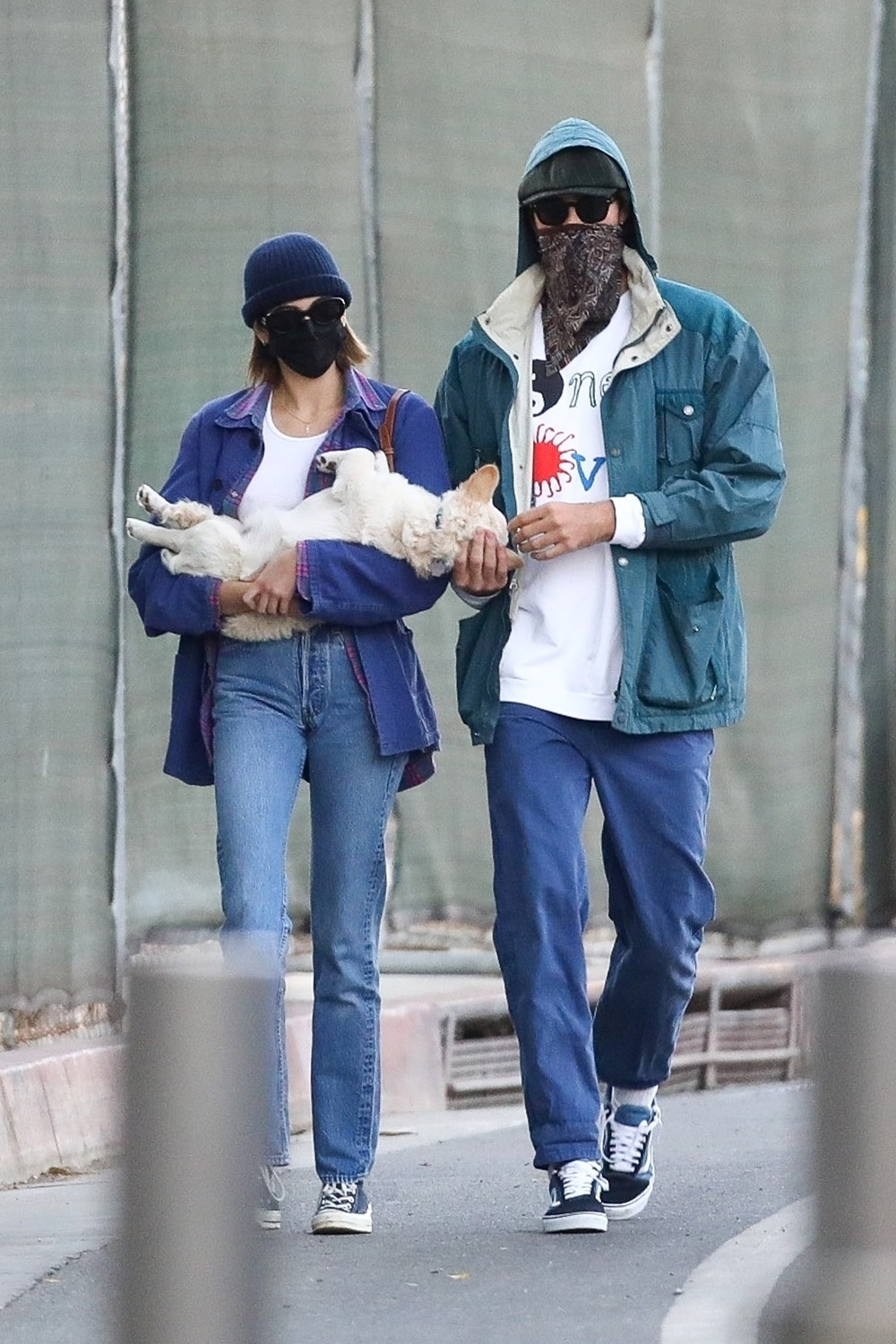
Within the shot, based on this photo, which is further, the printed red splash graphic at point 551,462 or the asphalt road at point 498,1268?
the printed red splash graphic at point 551,462

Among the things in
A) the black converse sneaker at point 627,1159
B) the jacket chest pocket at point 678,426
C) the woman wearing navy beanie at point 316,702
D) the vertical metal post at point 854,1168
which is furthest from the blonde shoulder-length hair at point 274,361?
the vertical metal post at point 854,1168

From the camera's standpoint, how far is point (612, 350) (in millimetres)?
5363

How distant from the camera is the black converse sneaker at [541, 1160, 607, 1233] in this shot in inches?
199

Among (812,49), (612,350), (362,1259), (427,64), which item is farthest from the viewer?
(812,49)

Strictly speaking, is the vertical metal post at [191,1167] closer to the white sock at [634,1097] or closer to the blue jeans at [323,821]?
the blue jeans at [323,821]

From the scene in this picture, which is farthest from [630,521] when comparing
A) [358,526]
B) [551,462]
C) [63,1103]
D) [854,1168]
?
[854,1168]

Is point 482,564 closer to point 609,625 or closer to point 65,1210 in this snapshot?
point 609,625

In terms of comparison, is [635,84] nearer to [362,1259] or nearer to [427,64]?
[427,64]

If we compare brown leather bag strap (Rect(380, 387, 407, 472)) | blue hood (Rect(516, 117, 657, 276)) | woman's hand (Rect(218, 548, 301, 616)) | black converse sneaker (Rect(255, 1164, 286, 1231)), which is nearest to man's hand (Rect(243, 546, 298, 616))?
woman's hand (Rect(218, 548, 301, 616))

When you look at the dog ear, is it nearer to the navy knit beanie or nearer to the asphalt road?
the navy knit beanie

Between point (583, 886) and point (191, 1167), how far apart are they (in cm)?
295

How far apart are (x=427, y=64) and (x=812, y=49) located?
5.14 feet

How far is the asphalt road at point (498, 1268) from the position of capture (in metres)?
4.25

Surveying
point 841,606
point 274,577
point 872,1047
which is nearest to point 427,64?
point 841,606
